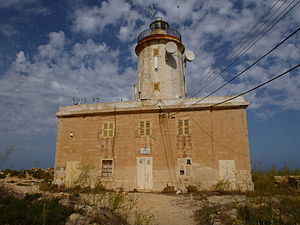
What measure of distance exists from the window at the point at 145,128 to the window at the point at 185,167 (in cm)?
244

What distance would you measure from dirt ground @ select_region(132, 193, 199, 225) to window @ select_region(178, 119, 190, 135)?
3.55 m

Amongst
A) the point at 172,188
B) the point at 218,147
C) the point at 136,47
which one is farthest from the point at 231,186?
the point at 136,47

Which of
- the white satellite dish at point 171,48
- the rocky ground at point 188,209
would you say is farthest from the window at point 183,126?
the white satellite dish at point 171,48

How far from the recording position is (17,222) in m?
4.34

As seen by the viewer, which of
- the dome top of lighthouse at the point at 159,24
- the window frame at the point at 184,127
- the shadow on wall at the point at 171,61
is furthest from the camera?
the dome top of lighthouse at the point at 159,24

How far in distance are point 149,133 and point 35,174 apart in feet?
43.4

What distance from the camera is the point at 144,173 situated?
12.1 metres

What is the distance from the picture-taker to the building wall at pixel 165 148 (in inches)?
452

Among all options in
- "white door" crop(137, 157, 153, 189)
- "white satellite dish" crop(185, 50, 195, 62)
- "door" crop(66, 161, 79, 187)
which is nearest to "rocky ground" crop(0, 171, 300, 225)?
"white door" crop(137, 157, 153, 189)

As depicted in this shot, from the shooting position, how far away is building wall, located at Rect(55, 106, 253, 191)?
1149 centimetres

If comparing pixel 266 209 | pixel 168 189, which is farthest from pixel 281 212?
pixel 168 189

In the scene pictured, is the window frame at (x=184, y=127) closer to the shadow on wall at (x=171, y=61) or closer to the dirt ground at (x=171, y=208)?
the dirt ground at (x=171, y=208)

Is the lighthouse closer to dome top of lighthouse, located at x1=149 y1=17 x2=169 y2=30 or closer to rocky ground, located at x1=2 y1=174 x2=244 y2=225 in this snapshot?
dome top of lighthouse, located at x1=149 y1=17 x2=169 y2=30

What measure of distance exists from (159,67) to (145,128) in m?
5.21
